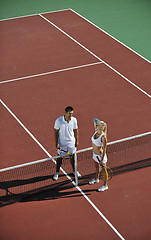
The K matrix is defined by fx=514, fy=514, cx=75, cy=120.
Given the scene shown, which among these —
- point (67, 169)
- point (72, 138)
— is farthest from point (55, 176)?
point (72, 138)

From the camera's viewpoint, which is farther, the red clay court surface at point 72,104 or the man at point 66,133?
the man at point 66,133

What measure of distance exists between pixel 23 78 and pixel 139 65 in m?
4.39

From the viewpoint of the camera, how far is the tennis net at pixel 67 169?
12555 mm

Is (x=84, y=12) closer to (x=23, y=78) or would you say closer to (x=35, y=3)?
(x=35, y=3)

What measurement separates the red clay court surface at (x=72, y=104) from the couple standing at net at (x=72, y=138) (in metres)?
0.75

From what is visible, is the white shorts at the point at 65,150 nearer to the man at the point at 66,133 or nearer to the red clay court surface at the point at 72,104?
the man at the point at 66,133

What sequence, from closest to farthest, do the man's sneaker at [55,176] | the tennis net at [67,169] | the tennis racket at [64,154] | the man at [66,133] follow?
the man at [66,133] < the tennis racket at [64,154] < the tennis net at [67,169] < the man's sneaker at [55,176]

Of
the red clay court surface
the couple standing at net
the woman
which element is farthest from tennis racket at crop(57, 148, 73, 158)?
the red clay court surface

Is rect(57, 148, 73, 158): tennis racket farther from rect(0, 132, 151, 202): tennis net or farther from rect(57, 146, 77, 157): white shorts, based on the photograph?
rect(0, 132, 151, 202): tennis net

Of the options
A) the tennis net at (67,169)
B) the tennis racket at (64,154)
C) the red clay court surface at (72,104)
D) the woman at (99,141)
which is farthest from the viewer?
the tennis net at (67,169)

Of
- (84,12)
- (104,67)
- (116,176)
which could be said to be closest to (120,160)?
(116,176)

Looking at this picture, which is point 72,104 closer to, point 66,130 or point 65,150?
point 65,150

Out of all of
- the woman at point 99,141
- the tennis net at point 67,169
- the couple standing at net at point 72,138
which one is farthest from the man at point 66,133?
the woman at point 99,141

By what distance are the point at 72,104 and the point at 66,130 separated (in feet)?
15.3
